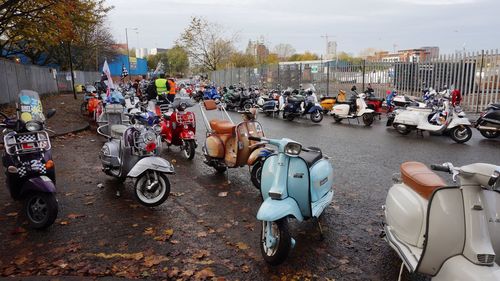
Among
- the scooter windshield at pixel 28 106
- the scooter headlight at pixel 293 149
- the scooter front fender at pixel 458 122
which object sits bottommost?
the scooter front fender at pixel 458 122

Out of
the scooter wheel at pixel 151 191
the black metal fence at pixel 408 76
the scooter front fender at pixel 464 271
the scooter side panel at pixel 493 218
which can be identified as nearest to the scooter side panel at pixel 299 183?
the scooter front fender at pixel 464 271

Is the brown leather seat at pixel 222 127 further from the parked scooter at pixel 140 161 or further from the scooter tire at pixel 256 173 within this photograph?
the parked scooter at pixel 140 161

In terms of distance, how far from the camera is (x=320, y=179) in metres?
4.09

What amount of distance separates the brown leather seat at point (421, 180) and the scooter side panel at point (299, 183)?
90 cm

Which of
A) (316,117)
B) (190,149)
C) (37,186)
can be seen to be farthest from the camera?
(316,117)

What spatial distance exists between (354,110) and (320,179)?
33.5 ft

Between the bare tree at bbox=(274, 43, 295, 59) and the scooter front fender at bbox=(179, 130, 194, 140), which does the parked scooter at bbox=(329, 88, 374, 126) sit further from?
the bare tree at bbox=(274, 43, 295, 59)

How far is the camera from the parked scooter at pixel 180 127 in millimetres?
8023

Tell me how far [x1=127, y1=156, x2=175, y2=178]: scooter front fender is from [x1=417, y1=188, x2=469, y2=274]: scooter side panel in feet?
10.7

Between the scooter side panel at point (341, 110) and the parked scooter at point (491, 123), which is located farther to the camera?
the scooter side panel at point (341, 110)

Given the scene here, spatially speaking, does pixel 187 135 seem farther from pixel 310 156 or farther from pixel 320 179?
pixel 320 179

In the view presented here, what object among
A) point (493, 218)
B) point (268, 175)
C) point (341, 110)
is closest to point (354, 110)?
point (341, 110)

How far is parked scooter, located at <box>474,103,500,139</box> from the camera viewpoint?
9.55 m

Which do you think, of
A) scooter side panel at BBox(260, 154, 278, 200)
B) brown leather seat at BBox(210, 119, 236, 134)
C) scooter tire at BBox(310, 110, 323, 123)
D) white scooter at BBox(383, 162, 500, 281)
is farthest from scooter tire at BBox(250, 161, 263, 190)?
scooter tire at BBox(310, 110, 323, 123)
